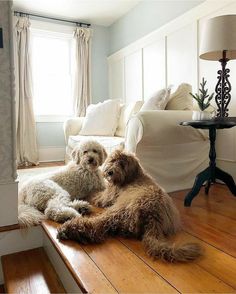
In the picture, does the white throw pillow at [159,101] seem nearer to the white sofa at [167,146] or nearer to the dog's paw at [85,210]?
the white sofa at [167,146]

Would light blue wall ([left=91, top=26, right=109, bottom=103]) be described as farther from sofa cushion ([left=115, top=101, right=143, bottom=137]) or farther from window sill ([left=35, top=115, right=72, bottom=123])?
sofa cushion ([left=115, top=101, right=143, bottom=137])

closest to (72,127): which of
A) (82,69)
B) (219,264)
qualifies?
(82,69)

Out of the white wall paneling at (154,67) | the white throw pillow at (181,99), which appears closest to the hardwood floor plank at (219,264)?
the white throw pillow at (181,99)

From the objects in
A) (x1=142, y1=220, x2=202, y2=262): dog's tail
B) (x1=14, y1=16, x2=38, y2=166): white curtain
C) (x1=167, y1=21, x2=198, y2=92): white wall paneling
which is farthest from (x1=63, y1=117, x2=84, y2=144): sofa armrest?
(x1=142, y1=220, x2=202, y2=262): dog's tail

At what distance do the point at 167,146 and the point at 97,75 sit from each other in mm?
2933

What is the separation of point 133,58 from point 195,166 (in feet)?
7.44

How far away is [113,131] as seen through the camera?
10.9ft

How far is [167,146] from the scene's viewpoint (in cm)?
220

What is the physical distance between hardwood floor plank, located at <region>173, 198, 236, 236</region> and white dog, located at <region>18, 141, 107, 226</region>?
0.64m

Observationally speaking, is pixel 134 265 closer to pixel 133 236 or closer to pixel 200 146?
pixel 133 236

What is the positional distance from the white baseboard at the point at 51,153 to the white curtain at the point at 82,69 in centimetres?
69

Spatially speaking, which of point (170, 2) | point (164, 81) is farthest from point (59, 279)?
point (170, 2)

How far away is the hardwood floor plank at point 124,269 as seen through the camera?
0.94 m

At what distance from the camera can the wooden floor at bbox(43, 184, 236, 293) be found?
3.11 feet
